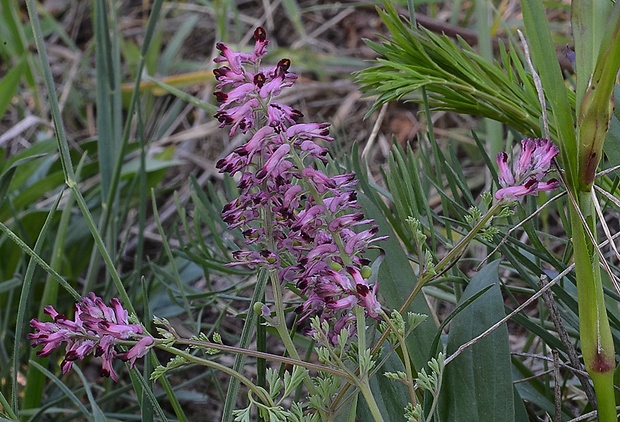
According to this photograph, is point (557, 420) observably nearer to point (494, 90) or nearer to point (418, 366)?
point (418, 366)

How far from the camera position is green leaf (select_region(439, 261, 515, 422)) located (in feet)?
2.24

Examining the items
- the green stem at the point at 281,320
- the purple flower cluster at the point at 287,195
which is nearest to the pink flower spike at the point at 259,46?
the purple flower cluster at the point at 287,195

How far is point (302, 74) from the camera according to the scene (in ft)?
7.47

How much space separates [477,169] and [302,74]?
717 mm

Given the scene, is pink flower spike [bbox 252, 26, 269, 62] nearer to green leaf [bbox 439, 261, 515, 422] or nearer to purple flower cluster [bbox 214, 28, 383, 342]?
purple flower cluster [bbox 214, 28, 383, 342]

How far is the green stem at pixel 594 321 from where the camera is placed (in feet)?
1.99

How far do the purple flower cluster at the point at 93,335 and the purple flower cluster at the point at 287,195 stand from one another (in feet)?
0.33

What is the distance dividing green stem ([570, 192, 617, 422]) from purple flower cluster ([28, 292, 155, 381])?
1.08ft

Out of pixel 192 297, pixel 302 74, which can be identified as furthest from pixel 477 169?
Result: pixel 192 297

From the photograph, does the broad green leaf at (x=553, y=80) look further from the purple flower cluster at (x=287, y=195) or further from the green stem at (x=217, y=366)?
the green stem at (x=217, y=366)

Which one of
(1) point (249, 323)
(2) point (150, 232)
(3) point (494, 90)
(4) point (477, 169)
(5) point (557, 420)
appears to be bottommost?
(2) point (150, 232)

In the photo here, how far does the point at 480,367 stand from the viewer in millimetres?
700

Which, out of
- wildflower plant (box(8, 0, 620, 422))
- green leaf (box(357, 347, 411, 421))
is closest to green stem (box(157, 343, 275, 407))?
wildflower plant (box(8, 0, 620, 422))

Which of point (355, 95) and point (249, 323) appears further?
point (355, 95)
